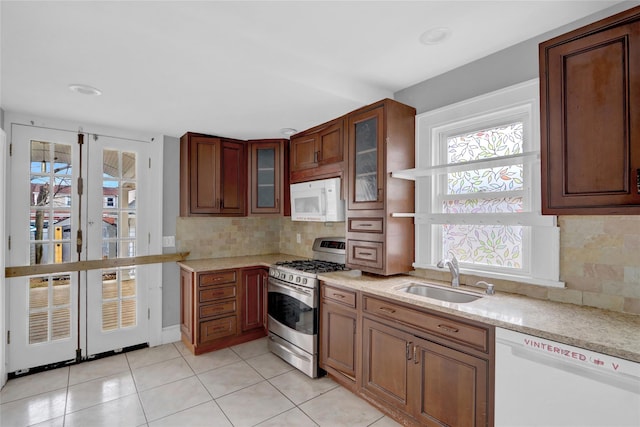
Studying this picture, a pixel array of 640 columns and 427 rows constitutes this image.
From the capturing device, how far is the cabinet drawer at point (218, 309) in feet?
10.5

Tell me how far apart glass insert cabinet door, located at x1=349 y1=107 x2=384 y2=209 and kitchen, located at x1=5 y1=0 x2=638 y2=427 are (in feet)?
1.40

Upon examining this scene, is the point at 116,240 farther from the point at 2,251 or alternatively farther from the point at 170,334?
the point at 170,334

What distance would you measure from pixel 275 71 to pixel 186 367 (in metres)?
2.67

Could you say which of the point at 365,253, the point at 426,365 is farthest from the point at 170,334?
the point at 426,365

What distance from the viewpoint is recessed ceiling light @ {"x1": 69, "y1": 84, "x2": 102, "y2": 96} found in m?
2.22

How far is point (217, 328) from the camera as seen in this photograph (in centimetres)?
327

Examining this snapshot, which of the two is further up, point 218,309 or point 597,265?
point 597,265

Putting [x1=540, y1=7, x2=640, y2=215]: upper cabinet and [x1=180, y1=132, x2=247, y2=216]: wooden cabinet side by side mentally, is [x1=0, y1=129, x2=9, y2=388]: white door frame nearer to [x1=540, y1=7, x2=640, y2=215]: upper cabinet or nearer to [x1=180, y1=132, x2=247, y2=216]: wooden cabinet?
[x1=180, y1=132, x2=247, y2=216]: wooden cabinet

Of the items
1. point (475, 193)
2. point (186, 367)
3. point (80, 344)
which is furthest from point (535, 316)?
point (80, 344)

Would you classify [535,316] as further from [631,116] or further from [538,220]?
[631,116]

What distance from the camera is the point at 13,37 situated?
164 cm

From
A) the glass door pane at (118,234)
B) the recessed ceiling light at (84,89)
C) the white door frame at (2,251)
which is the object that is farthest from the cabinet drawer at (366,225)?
the white door frame at (2,251)

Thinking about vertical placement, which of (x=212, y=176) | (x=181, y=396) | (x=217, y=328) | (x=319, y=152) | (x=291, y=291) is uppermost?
(x=319, y=152)

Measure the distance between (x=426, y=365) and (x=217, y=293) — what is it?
2.16 meters
